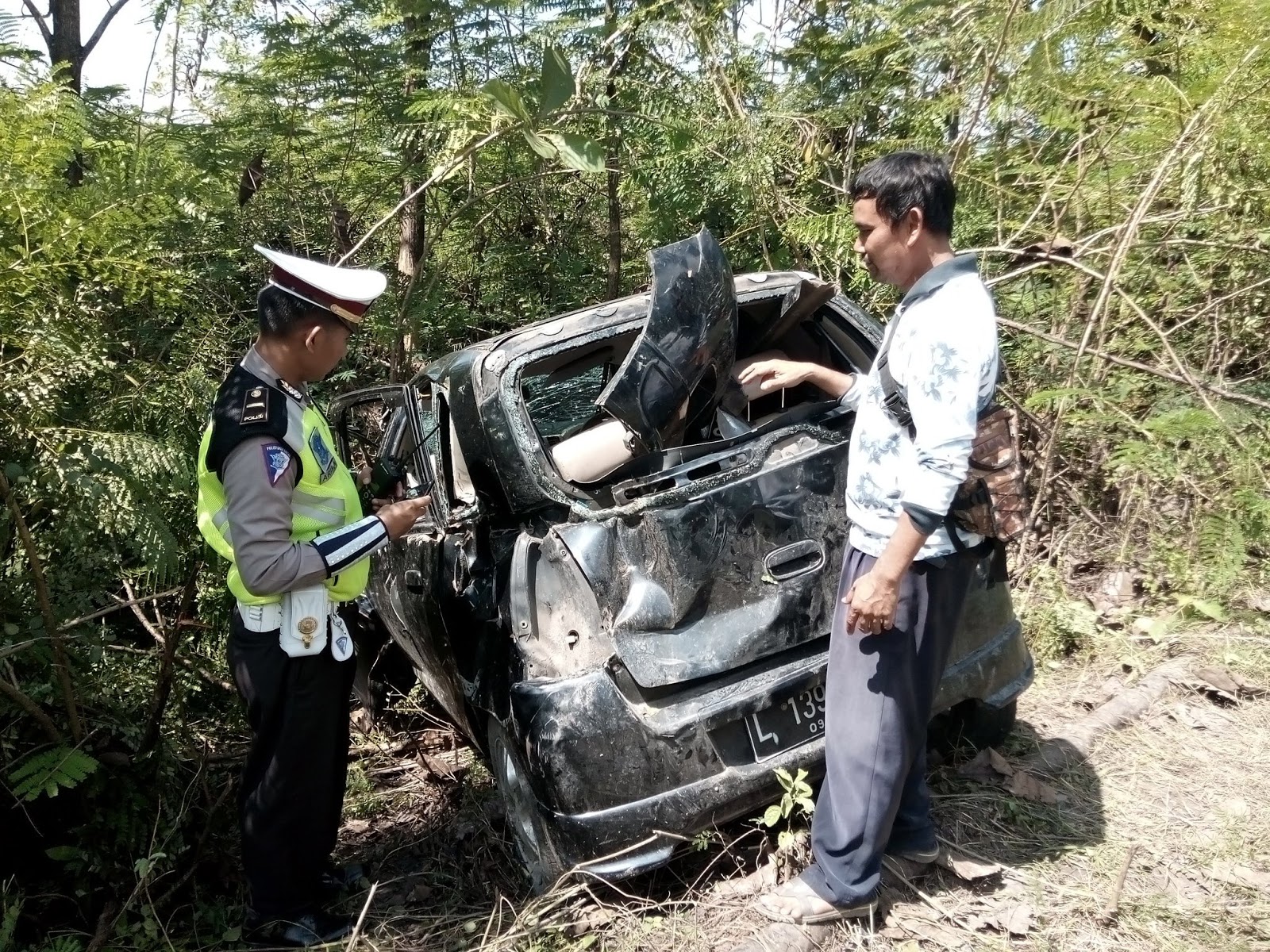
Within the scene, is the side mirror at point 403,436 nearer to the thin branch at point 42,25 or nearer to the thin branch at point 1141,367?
the thin branch at point 1141,367

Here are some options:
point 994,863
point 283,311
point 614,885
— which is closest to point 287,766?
point 614,885

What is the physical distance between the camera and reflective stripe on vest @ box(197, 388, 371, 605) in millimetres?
2596

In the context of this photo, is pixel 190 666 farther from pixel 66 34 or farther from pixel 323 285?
pixel 66 34

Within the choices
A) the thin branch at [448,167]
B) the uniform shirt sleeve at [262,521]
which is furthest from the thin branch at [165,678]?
the thin branch at [448,167]

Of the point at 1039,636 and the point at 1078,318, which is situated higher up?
the point at 1078,318

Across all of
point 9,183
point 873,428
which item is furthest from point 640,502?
point 9,183

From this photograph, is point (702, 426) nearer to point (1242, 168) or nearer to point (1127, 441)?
point (1127, 441)

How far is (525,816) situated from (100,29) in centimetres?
669

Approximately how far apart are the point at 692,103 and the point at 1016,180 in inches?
83.9

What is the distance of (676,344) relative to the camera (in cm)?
294

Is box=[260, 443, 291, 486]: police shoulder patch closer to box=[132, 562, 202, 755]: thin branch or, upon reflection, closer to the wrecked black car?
the wrecked black car

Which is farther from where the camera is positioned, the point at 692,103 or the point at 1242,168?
the point at 692,103

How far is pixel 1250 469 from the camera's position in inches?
175

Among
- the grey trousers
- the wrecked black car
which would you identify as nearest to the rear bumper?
the wrecked black car
